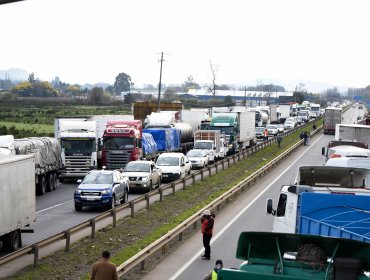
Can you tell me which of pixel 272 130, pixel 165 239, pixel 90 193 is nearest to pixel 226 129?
pixel 272 130

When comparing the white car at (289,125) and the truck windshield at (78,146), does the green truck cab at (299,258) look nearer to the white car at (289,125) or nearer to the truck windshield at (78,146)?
the truck windshield at (78,146)

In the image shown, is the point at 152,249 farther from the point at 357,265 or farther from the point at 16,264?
the point at 357,265

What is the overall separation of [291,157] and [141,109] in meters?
22.9

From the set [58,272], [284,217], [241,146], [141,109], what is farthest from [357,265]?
[141,109]

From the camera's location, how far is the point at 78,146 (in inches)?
1598

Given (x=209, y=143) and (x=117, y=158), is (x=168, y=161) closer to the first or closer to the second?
(x=117, y=158)

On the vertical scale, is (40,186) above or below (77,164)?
below

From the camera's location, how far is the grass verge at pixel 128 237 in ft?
58.1

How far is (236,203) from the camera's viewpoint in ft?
105

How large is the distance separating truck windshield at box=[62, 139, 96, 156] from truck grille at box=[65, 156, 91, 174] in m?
0.28

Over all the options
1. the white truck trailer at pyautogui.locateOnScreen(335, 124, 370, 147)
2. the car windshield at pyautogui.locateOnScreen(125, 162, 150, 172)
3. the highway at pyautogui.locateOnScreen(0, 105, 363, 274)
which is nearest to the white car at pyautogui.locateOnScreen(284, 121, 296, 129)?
the white truck trailer at pyautogui.locateOnScreen(335, 124, 370, 147)

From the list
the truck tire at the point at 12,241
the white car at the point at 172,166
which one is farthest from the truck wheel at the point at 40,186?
the truck tire at the point at 12,241

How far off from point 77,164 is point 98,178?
37.0 ft

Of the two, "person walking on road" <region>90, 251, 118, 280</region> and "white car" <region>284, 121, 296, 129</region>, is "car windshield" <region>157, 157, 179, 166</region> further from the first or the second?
"white car" <region>284, 121, 296, 129</region>
